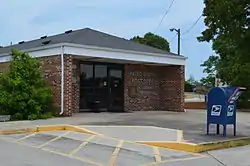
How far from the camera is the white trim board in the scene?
21.9 meters

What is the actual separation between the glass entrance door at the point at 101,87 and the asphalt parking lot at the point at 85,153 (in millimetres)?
10908

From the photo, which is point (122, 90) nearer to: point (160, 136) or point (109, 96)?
point (109, 96)

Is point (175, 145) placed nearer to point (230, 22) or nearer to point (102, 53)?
A: point (230, 22)

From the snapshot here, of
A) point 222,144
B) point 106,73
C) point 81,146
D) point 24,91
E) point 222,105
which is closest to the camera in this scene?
point 81,146

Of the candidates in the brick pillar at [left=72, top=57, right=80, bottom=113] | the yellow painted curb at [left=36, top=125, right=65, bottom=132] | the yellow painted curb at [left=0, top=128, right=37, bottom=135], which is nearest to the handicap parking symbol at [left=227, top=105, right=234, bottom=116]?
the yellow painted curb at [left=36, top=125, right=65, bottom=132]

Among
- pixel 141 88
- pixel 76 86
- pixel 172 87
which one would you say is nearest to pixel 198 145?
pixel 76 86

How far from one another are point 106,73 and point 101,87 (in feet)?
3.07

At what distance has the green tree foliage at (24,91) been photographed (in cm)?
2064

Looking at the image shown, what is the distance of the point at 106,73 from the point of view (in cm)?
2603

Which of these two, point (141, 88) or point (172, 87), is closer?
point (141, 88)

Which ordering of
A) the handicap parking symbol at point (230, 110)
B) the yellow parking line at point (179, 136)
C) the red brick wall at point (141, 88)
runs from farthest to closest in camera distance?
the red brick wall at point (141, 88), the handicap parking symbol at point (230, 110), the yellow parking line at point (179, 136)

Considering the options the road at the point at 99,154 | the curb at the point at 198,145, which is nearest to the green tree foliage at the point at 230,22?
the curb at the point at 198,145

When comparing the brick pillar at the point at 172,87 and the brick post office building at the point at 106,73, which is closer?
the brick post office building at the point at 106,73

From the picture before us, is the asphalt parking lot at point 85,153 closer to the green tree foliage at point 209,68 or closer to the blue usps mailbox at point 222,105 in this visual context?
the blue usps mailbox at point 222,105
